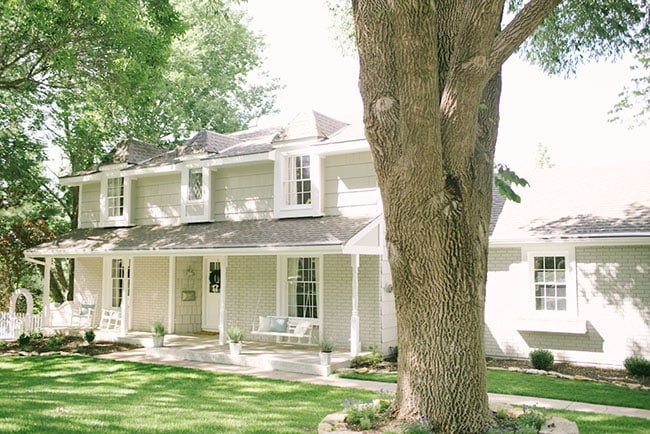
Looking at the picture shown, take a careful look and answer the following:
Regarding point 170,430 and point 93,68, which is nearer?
point 170,430

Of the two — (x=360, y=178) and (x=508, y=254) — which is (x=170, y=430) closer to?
(x=360, y=178)

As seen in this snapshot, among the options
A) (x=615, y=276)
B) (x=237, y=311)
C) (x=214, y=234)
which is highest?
(x=214, y=234)

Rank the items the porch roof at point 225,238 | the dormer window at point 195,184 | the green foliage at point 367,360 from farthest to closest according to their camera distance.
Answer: the dormer window at point 195,184 → the porch roof at point 225,238 → the green foliage at point 367,360

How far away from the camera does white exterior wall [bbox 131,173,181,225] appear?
18734 mm

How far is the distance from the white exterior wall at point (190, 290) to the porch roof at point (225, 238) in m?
1.46

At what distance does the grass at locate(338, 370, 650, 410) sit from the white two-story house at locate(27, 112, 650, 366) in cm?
212

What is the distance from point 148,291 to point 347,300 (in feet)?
25.0

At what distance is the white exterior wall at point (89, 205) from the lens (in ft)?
68.8

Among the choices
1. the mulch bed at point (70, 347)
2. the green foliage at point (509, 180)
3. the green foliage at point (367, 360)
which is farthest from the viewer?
the mulch bed at point (70, 347)

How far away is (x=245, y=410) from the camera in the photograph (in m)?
8.57

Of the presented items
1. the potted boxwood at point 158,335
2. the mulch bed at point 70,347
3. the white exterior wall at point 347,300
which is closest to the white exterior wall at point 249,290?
the white exterior wall at point 347,300

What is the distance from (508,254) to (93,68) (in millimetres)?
11831

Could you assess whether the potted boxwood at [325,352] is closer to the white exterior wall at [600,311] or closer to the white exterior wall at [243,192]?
the white exterior wall at [600,311]

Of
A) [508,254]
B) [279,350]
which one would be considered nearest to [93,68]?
[279,350]
